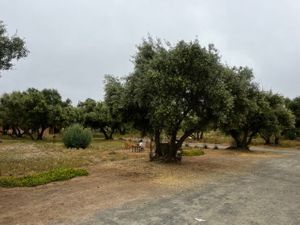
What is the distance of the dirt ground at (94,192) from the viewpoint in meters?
9.45

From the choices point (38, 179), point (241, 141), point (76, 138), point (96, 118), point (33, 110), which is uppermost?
point (33, 110)

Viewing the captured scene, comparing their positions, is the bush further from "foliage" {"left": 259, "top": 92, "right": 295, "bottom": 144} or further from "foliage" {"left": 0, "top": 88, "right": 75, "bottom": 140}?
"foliage" {"left": 259, "top": 92, "right": 295, "bottom": 144}

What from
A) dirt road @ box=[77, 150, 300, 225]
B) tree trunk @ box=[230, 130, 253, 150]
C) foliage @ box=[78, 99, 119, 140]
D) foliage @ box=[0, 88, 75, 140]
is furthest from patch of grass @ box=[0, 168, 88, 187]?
foliage @ box=[78, 99, 119, 140]

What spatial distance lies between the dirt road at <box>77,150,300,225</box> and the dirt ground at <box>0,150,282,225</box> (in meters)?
0.58

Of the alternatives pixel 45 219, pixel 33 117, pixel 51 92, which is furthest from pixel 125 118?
pixel 51 92

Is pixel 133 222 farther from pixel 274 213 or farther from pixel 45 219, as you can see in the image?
pixel 274 213

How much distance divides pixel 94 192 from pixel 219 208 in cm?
465

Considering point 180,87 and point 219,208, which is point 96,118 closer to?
point 180,87

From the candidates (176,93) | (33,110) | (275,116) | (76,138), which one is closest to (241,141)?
(275,116)

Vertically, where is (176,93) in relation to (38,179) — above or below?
above

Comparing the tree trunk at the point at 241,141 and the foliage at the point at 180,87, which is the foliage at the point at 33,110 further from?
the foliage at the point at 180,87

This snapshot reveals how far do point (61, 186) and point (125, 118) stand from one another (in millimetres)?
10788

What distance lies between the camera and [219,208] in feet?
33.7

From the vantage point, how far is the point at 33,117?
52.6 metres
